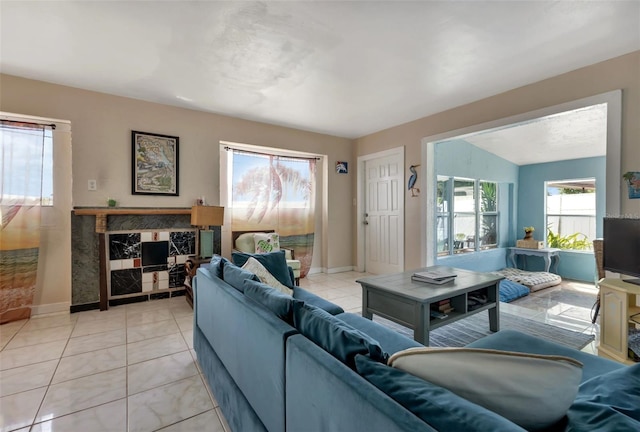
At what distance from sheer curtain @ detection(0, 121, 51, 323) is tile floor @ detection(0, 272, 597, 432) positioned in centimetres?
29

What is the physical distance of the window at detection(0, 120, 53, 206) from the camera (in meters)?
2.88

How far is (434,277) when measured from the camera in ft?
8.02

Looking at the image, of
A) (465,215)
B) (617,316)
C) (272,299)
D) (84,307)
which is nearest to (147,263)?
(84,307)

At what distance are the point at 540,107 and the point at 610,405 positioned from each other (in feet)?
10.6

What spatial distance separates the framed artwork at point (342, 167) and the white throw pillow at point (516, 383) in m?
4.68

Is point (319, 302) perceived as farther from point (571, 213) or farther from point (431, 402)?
point (571, 213)

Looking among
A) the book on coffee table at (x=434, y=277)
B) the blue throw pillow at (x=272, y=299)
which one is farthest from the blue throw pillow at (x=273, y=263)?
the book on coffee table at (x=434, y=277)

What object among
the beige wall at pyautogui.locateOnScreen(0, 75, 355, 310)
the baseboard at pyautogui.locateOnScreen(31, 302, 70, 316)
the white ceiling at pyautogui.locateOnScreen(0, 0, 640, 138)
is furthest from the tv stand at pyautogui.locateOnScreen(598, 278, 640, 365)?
the baseboard at pyautogui.locateOnScreen(31, 302, 70, 316)

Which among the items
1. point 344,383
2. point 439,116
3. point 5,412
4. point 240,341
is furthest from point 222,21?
point 439,116

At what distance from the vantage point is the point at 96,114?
326cm

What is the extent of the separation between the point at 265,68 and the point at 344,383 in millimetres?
2775

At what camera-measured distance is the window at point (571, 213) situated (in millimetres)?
4992

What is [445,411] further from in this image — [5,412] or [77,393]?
[5,412]

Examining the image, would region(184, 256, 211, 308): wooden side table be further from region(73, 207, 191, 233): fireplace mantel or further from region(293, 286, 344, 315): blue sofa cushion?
region(293, 286, 344, 315): blue sofa cushion
